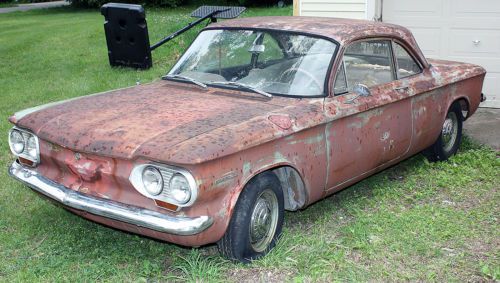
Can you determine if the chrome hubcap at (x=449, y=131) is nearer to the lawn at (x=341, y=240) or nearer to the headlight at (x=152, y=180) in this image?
the lawn at (x=341, y=240)

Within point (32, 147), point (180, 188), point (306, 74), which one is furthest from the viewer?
point (306, 74)

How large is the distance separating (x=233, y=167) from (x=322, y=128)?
95 cm

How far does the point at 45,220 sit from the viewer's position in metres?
4.86

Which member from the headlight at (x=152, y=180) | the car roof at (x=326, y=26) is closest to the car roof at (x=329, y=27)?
the car roof at (x=326, y=26)

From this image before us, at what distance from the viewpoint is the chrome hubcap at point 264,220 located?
13.4ft

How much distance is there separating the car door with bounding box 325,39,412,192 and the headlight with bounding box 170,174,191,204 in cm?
134

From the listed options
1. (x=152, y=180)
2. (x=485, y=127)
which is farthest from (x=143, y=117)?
(x=485, y=127)

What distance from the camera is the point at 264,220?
13.6ft

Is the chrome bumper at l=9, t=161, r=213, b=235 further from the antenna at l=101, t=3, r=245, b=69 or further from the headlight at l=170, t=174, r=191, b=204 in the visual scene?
the antenna at l=101, t=3, r=245, b=69

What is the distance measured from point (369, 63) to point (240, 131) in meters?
1.83

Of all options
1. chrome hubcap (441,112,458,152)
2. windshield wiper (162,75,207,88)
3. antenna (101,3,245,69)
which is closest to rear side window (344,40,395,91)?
windshield wiper (162,75,207,88)

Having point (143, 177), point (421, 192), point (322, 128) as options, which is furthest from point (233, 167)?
point (421, 192)

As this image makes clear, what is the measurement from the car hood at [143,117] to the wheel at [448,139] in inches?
94.9

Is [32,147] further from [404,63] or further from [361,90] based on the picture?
[404,63]
